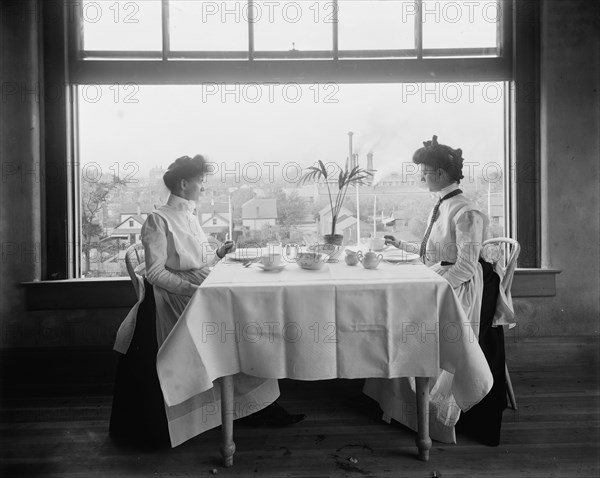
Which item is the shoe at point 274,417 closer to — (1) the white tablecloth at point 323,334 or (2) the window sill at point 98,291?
(1) the white tablecloth at point 323,334

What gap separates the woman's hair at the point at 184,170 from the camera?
102 inches

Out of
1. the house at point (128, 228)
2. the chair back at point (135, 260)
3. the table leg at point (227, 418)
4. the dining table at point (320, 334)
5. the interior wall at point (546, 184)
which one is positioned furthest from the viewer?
the house at point (128, 228)

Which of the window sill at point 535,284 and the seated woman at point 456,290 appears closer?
the seated woman at point 456,290

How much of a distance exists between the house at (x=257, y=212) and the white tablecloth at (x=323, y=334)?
1425 millimetres

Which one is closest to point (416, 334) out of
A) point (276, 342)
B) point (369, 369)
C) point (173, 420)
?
point (369, 369)

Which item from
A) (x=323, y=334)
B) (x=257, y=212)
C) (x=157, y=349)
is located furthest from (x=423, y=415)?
(x=257, y=212)

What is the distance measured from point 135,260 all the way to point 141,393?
2.24 feet

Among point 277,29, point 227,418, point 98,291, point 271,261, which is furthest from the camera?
point 277,29

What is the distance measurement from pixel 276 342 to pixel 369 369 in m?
0.39

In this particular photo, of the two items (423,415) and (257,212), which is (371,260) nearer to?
(423,415)

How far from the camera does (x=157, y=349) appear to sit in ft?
7.98

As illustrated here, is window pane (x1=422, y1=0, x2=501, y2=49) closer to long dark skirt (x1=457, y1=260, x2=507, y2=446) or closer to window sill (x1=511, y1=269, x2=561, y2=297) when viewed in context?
window sill (x1=511, y1=269, x2=561, y2=297)

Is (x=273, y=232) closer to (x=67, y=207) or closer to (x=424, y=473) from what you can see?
(x=67, y=207)

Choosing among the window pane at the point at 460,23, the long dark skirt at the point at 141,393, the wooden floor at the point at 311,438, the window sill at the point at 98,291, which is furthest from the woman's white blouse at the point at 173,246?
the window pane at the point at 460,23
